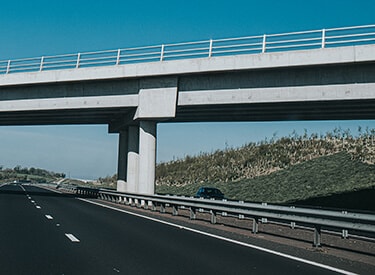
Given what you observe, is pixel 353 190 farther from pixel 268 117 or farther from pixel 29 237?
pixel 29 237

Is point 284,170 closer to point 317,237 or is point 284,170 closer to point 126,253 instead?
point 317,237

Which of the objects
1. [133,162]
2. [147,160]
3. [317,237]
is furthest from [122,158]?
[317,237]

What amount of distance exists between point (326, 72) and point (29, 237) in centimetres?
1518

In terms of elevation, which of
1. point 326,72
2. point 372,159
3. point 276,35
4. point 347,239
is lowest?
point 347,239

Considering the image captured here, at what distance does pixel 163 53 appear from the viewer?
29016mm

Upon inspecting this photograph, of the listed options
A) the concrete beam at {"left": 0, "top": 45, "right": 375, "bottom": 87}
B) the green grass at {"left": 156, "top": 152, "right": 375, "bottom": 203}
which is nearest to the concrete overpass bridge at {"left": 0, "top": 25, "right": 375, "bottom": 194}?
the concrete beam at {"left": 0, "top": 45, "right": 375, "bottom": 87}

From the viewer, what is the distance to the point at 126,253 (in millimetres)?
11039

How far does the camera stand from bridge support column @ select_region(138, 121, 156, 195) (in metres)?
30.5

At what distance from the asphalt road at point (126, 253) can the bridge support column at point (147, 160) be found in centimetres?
1378

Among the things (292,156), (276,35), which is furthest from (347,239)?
(292,156)

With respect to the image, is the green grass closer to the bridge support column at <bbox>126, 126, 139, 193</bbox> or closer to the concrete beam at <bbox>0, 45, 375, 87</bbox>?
the bridge support column at <bbox>126, 126, 139, 193</bbox>

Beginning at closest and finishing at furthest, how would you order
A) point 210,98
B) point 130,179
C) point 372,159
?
point 210,98 < point 130,179 < point 372,159

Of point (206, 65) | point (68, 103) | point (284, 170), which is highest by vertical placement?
point (206, 65)

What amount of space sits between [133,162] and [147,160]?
194 inches
